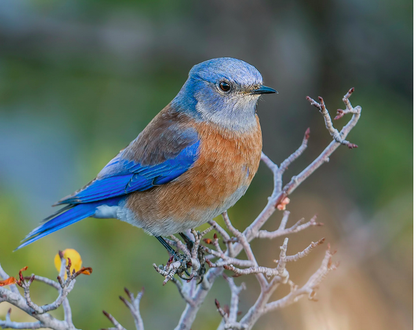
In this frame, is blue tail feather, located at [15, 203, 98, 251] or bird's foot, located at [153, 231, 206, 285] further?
blue tail feather, located at [15, 203, 98, 251]

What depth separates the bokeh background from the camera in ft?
13.8

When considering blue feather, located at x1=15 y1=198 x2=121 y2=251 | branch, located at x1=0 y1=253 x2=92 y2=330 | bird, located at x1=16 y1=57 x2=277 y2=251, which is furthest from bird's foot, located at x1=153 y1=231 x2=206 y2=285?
blue feather, located at x1=15 y1=198 x2=121 y2=251

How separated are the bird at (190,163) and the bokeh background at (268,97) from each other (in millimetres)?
1568

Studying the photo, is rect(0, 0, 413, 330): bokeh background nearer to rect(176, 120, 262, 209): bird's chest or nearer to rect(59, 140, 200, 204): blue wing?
rect(59, 140, 200, 204): blue wing

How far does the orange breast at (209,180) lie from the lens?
7.11 ft

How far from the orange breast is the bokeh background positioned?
1.70 m

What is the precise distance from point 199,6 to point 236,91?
320 centimetres

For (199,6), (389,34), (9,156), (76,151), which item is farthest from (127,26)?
(389,34)

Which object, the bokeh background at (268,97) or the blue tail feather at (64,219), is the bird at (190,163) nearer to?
the blue tail feather at (64,219)

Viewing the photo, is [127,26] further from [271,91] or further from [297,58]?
[271,91]

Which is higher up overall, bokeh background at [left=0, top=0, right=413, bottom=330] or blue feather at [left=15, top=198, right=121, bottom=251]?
bokeh background at [left=0, top=0, right=413, bottom=330]

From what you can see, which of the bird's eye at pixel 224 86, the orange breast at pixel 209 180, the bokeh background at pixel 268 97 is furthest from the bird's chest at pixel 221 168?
the bokeh background at pixel 268 97

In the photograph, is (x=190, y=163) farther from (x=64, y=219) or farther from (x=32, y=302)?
(x=32, y=302)

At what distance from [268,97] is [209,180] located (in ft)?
9.88
